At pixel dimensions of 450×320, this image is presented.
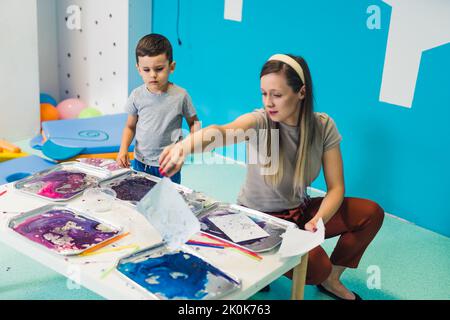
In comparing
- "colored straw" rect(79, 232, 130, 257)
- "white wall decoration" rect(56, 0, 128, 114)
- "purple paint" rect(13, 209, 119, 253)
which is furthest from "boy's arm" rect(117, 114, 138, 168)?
"white wall decoration" rect(56, 0, 128, 114)

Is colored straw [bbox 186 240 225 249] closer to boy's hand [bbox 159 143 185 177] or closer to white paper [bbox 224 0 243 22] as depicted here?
boy's hand [bbox 159 143 185 177]

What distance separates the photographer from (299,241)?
4.91ft

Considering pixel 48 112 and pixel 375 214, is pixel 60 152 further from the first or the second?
pixel 375 214

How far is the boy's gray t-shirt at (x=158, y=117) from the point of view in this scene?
237cm

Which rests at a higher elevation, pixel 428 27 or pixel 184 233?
pixel 428 27

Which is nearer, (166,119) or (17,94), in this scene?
(166,119)

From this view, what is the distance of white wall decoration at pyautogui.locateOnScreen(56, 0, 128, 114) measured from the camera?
3854mm

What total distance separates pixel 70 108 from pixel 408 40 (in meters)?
2.67

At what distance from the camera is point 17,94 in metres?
3.71

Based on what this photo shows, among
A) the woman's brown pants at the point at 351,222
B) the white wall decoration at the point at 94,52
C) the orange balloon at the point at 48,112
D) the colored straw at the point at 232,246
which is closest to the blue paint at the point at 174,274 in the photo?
the colored straw at the point at 232,246

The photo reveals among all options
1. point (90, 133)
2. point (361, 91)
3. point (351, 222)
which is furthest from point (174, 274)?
point (90, 133)
